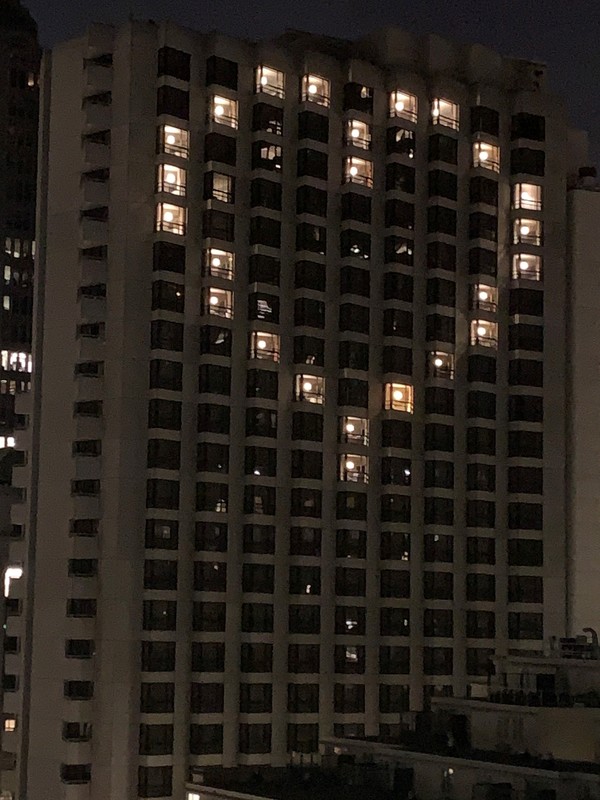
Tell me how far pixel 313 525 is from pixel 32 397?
1802cm

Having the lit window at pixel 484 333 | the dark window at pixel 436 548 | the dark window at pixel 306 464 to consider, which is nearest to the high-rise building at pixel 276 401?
the dark window at pixel 306 464

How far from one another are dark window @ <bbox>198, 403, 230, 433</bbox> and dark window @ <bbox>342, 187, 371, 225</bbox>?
48.2 ft

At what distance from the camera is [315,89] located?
94.3m

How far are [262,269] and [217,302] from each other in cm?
349

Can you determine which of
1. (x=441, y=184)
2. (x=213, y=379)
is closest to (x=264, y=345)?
(x=213, y=379)

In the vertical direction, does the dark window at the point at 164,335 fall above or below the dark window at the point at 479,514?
above

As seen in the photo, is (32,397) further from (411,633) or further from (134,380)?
(411,633)

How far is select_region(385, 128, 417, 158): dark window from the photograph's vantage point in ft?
318

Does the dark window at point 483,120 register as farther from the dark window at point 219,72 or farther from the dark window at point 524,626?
the dark window at point 524,626

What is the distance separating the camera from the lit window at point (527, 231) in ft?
332

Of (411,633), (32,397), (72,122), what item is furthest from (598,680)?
(72,122)

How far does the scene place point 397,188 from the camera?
317ft

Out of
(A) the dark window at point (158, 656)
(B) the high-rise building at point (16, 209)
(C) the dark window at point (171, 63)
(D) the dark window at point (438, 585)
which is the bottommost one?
(A) the dark window at point (158, 656)

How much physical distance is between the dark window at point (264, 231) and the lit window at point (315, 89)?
25.9ft
